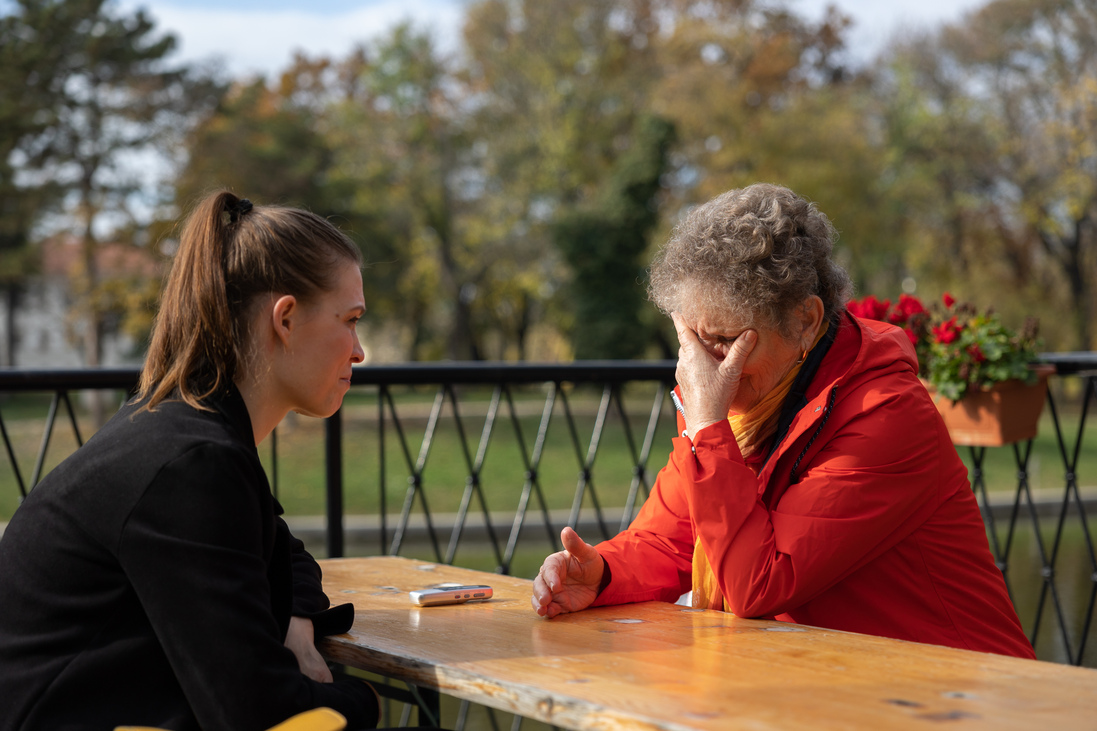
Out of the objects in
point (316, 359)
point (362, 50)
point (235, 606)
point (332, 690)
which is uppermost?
point (362, 50)

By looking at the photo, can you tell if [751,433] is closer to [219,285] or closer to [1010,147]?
[219,285]

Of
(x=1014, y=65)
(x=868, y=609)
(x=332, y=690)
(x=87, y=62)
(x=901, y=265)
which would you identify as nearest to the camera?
(x=332, y=690)

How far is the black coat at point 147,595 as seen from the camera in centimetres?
136

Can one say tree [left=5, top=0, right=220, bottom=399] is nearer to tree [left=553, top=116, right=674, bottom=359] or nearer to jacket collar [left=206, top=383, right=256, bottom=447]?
tree [left=553, top=116, right=674, bottom=359]

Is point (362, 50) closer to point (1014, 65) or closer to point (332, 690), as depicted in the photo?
point (1014, 65)

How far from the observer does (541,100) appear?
24797 mm

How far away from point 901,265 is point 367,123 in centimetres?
1539

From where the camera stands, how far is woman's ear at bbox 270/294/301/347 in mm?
1602

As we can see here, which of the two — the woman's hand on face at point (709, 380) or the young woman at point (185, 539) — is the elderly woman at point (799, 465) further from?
the young woman at point (185, 539)

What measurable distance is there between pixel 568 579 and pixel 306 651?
52cm

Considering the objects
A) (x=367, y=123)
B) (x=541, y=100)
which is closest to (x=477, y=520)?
(x=541, y=100)

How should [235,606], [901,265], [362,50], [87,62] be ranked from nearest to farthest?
A: 1. [235,606]
2. [87,62]
3. [901,265]
4. [362,50]

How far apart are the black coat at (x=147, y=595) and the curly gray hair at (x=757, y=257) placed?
3.15 feet

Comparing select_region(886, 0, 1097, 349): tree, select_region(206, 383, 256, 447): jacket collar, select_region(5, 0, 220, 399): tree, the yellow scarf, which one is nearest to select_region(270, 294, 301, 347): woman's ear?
select_region(206, 383, 256, 447): jacket collar
